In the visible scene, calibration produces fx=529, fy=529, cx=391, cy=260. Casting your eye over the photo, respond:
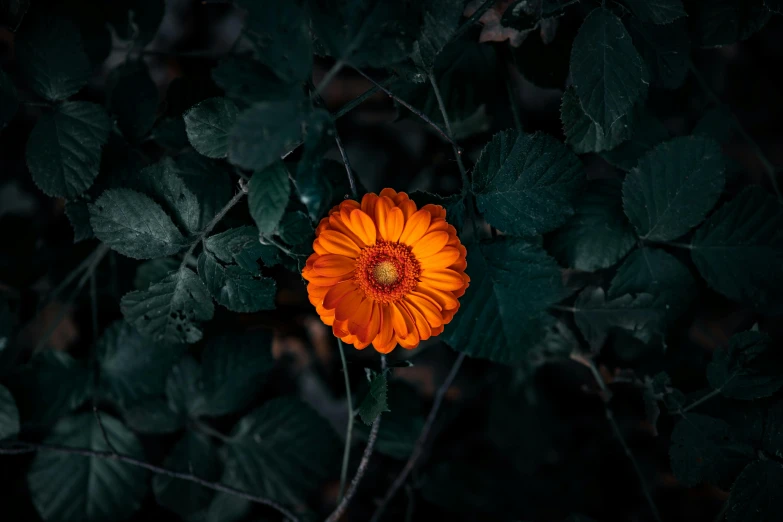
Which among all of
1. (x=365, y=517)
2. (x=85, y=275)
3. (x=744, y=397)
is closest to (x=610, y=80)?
(x=744, y=397)

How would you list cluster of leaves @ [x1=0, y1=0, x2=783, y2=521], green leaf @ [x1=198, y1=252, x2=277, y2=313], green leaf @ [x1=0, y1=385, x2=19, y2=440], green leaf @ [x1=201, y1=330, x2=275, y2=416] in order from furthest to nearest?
green leaf @ [x1=201, y1=330, x2=275, y2=416]
green leaf @ [x1=0, y1=385, x2=19, y2=440]
green leaf @ [x1=198, y1=252, x2=277, y2=313]
cluster of leaves @ [x1=0, y1=0, x2=783, y2=521]

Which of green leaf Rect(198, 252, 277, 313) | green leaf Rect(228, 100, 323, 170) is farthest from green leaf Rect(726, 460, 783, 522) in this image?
green leaf Rect(228, 100, 323, 170)

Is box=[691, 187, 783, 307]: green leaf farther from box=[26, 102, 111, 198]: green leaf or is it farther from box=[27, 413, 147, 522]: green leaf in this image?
box=[27, 413, 147, 522]: green leaf

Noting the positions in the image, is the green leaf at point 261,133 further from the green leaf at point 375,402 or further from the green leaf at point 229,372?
the green leaf at point 229,372

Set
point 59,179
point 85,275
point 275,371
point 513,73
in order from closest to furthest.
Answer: point 59,179 < point 85,275 < point 513,73 < point 275,371

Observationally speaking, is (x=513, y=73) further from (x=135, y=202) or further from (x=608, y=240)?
(x=135, y=202)
